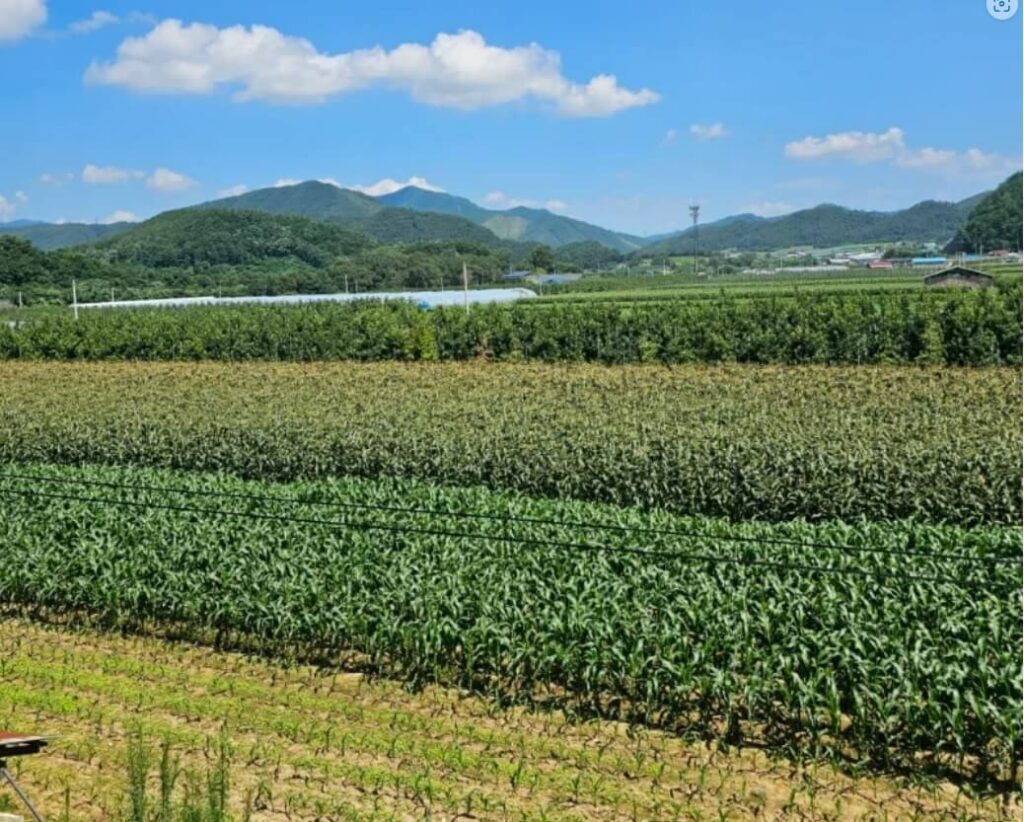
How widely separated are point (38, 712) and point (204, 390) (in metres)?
19.2

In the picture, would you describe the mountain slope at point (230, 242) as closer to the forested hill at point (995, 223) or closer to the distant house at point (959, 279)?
the forested hill at point (995, 223)

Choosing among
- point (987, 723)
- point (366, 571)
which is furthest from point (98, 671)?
point (987, 723)

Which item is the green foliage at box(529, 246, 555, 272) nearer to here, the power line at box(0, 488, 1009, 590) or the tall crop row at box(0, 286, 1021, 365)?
the tall crop row at box(0, 286, 1021, 365)

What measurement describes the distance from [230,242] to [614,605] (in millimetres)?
136281

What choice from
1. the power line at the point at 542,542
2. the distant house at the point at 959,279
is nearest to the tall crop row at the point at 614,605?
the power line at the point at 542,542

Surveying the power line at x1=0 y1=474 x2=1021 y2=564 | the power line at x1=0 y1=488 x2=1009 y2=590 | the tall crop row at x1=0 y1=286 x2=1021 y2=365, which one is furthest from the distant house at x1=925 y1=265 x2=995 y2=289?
the power line at x1=0 y1=488 x2=1009 y2=590

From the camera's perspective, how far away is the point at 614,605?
26.9ft

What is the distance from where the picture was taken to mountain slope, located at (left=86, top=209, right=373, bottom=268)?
434 ft

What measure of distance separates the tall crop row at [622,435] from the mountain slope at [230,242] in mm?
111129

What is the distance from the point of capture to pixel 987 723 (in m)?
6.52

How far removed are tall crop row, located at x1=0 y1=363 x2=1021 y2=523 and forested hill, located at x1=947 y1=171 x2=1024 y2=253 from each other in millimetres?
103668

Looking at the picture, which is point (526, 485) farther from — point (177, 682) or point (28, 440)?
point (28, 440)

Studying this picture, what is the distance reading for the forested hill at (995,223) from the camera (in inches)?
4538

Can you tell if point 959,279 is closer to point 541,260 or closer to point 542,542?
point 542,542
